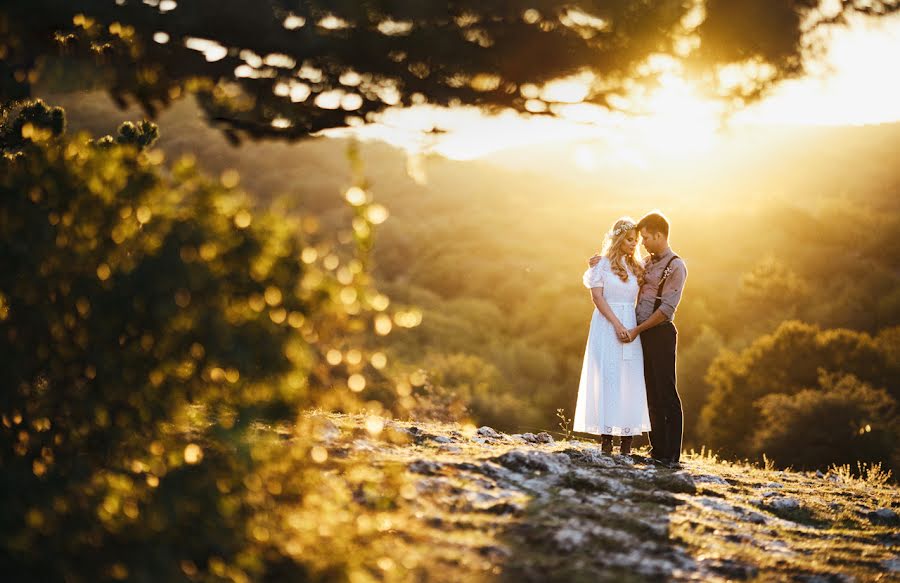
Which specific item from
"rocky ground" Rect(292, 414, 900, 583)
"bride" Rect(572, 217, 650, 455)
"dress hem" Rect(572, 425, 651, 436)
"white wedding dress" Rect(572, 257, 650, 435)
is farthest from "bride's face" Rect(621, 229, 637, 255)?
"rocky ground" Rect(292, 414, 900, 583)

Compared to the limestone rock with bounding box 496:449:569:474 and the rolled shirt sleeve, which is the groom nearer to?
the rolled shirt sleeve

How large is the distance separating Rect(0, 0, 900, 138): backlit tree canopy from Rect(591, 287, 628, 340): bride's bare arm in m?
1.67

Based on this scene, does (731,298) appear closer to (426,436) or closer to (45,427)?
(426,436)

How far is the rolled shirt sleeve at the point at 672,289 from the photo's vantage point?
23.8ft

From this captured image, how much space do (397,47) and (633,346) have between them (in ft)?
10.8

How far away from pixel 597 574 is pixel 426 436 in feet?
9.51

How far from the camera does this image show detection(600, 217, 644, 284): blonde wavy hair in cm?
751

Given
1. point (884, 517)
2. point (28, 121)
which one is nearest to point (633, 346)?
point (884, 517)

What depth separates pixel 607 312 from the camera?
24.5 feet

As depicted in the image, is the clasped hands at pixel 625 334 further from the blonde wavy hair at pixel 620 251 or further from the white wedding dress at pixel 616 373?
the blonde wavy hair at pixel 620 251

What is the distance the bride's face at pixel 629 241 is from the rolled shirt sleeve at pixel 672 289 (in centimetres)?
40

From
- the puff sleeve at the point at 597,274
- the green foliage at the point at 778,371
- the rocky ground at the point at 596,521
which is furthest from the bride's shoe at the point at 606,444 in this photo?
the green foliage at the point at 778,371

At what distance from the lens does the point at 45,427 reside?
10.8 feet

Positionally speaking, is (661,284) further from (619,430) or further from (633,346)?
(619,430)
